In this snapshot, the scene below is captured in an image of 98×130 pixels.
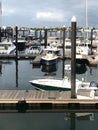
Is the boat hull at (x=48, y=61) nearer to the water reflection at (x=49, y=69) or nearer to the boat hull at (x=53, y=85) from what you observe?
the water reflection at (x=49, y=69)

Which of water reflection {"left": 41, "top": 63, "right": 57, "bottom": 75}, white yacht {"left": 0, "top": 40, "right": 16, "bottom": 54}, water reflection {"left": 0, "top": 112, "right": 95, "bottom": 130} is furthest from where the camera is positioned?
white yacht {"left": 0, "top": 40, "right": 16, "bottom": 54}

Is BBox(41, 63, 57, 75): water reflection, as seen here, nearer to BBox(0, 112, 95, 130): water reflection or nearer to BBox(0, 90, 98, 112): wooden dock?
BBox(0, 90, 98, 112): wooden dock

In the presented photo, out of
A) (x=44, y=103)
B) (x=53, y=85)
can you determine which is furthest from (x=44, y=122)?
(x=53, y=85)

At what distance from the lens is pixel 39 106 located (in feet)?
88.2

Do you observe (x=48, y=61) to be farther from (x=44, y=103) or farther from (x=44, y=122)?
(x=44, y=122)

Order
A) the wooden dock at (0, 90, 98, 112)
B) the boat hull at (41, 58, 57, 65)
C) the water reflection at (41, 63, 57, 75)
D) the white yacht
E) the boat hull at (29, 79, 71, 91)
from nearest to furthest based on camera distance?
the wooden dock at (0, 90, 98, 112), the boat hull at (29, 79, 71, 91), the water reflection at (41, 63, 57, 75), the boat hull at (41, 58, 57, 65), the white yacht

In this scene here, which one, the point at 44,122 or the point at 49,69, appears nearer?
the point at 44,122

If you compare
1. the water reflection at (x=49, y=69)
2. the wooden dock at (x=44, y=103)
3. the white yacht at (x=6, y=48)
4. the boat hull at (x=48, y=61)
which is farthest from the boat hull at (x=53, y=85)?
the white yacht at (x=6, y=48)

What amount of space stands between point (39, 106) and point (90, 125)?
422 centimetres

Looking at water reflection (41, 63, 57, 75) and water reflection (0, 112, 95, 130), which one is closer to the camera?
water reflection (0, 112, 95, 130)

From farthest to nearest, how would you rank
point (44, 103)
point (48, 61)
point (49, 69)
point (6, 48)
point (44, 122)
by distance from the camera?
point (6, 48)
point (48, 61)
point (49, 69)
point (44, 103)
point (44, 122)

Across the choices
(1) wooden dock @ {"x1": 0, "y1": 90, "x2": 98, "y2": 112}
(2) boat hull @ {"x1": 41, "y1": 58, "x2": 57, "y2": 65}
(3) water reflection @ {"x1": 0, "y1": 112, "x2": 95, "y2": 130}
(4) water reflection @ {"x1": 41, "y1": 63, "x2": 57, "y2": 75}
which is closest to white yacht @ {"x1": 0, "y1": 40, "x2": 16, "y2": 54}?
(2) boat hull @ {"x1": 41, "y1": 58, "x2": 57, "y2": 65}

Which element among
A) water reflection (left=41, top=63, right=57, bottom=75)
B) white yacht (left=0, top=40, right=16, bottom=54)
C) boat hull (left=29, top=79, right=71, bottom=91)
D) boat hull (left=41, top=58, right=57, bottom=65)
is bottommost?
water reflection (left=41, top=63, right=57, bottom=75)

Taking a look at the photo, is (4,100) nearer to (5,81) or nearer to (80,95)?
(80,95)
